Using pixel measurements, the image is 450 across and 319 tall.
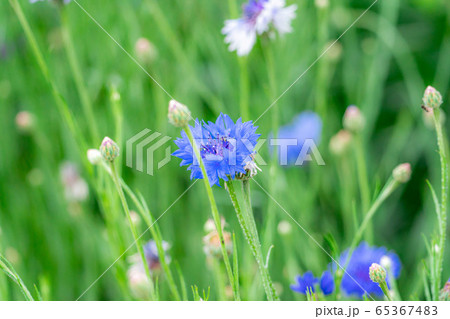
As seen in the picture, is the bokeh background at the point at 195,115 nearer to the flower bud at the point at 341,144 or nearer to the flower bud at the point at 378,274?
the flower bud at the point at 341,144

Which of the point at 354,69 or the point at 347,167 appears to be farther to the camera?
the point at 354,69

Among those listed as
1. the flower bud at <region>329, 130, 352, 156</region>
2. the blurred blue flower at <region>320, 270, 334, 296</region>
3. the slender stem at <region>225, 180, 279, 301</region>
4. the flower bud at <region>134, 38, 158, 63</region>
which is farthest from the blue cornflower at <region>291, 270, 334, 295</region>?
the flower bud at <region>134, 38, 158, 63</region>

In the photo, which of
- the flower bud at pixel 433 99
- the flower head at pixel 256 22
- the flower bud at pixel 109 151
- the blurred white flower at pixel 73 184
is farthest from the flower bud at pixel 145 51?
the flower bud at pixel 433 99

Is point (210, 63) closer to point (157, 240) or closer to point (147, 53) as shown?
point (147, 53)

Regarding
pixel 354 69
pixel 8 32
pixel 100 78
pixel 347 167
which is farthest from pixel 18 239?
pixel 354 69

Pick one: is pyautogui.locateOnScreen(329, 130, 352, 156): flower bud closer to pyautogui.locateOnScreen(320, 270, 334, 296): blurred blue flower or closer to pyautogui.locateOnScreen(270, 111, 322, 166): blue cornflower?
pyautogui.locateOnScreen(270, 111, 322, 166): blue cornflower
